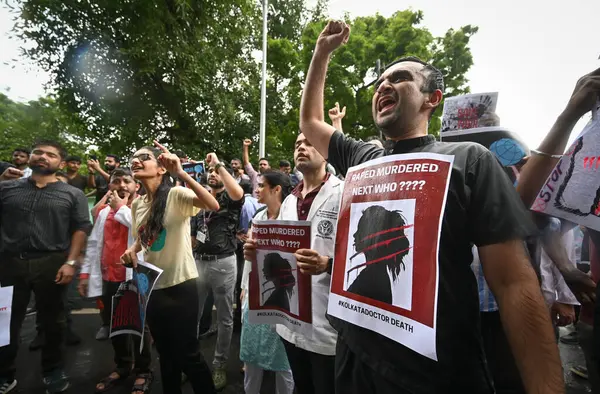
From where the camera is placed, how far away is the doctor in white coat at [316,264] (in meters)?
1.83

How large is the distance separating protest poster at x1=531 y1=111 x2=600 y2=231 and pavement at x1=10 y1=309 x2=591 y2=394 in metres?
3.06

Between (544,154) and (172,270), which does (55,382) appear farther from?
(544,154)

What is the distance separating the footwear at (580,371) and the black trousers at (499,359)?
275cm

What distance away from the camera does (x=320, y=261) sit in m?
1.62

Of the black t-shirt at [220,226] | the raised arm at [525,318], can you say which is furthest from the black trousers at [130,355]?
the raised arm at [525,318]

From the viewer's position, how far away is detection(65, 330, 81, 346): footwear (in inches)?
162

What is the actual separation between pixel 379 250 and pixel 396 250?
7 centimetres

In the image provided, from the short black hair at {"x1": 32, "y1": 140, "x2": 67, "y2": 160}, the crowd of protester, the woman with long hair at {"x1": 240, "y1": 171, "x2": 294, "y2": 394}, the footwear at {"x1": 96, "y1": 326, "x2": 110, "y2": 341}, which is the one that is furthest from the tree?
the woman with long hair at {"x1": 240, "y1": 171, "x2": 294, "y2": 394}

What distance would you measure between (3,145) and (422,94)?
21.9 meters

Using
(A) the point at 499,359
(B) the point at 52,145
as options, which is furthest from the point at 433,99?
(B) the point at 52,145

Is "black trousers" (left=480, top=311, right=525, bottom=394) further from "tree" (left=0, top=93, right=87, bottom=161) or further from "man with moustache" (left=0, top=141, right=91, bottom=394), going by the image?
"tree" (left=0, top=93, right=87, bottom=161)

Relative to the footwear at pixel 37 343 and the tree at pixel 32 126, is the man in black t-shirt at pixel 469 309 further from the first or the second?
the tree at pixel 32 126

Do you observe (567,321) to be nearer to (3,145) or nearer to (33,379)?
(33,379)

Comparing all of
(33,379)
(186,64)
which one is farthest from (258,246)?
(186,64)
